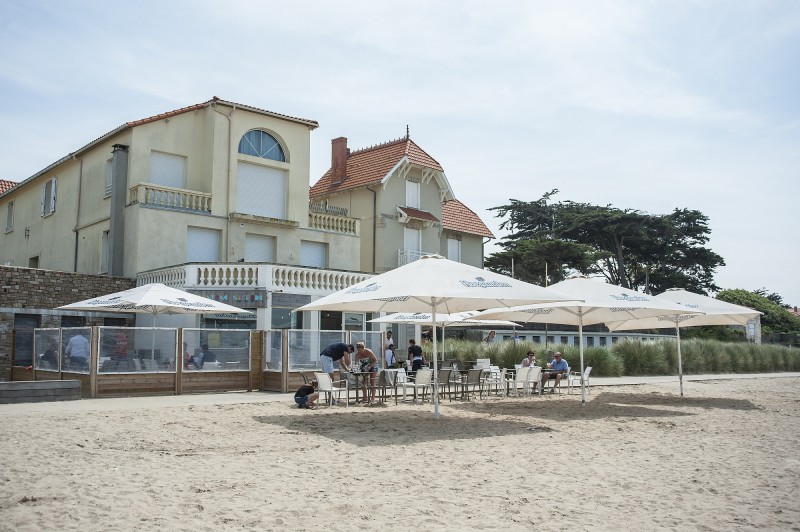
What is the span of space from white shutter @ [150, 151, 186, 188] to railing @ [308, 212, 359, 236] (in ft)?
17.1

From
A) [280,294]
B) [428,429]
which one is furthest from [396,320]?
[428,429]

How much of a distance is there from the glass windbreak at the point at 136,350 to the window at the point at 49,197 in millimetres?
17582

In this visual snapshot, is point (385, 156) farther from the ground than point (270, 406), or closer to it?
farther from the ground

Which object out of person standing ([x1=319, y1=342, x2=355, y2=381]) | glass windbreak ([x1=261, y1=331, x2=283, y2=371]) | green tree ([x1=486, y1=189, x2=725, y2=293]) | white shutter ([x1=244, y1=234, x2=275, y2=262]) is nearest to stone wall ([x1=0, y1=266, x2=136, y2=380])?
white shutter ([x1=244, y1=234, x2=275, y2=262])

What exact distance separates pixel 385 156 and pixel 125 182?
12.7 meters

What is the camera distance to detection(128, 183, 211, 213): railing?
2512cm

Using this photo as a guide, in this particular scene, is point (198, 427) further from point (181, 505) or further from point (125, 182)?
point (125, 182)

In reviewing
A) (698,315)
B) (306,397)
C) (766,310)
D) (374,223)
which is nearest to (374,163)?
(374,223)

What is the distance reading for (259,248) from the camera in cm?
2848

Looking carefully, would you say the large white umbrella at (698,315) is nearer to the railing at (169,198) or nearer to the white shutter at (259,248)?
the white shutter at (259,248)

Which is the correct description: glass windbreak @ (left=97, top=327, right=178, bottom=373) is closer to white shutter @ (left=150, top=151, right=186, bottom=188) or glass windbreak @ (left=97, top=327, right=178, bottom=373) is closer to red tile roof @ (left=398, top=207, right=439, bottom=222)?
white shutter @ (left=150, top=151, right=186, bottom=188)

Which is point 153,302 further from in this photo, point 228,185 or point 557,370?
point 228,185

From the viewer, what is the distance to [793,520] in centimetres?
633

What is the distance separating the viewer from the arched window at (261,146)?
28.3 m
